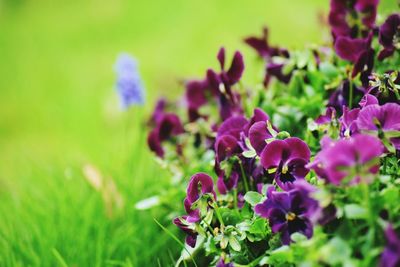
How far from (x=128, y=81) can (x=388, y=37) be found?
2.68 feet

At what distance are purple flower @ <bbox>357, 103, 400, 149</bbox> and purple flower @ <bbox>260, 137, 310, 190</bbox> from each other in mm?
98

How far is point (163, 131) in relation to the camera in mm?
1474

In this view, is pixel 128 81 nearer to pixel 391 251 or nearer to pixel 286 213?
pixel 286 213

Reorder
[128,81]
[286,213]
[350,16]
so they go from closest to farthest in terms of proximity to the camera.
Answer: [286,213] → [350,16] → [128,81]

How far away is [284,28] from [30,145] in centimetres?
171

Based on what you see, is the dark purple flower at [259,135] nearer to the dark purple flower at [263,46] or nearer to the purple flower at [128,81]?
the dark purple flower at [263,46]

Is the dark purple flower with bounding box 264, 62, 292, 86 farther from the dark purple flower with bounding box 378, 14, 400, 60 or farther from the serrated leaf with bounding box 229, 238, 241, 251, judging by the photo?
the serrated leaf with bounding box 229, 238, 241, 251

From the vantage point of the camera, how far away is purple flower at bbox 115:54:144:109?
5.57 ft

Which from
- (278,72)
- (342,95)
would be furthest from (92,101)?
(342,95)

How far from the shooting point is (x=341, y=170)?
0.75m

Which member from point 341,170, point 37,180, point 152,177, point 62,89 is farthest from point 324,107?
point 62,89

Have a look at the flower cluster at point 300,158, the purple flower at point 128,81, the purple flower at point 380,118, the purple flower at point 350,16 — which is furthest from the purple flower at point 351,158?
the purple flower at point 128,81

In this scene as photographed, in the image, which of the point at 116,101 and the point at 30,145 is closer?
the point at 30,145

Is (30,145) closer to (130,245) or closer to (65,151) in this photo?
(65,151)
